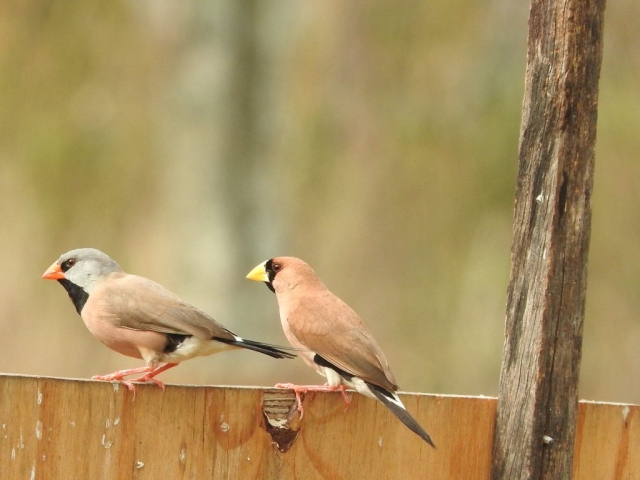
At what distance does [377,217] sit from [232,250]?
2.58 metres

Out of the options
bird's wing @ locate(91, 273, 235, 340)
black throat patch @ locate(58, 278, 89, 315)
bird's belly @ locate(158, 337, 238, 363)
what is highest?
black throat patch @ locate(58, 278, 89, 315)

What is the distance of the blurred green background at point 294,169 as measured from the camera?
380 inches

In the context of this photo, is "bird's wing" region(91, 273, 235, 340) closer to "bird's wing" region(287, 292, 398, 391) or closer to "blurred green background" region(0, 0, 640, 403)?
"bird's wing" region(287, 292, 398, 391)

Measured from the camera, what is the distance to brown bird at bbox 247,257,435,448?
3.76m

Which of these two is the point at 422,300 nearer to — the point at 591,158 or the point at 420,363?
the point at 420,363

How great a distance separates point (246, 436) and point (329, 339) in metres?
0.75

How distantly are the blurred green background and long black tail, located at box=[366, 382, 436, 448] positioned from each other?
5.30 meters

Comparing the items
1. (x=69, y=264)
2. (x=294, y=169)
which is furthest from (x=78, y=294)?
(x=294, y=169)

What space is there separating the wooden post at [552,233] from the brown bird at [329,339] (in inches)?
17.1

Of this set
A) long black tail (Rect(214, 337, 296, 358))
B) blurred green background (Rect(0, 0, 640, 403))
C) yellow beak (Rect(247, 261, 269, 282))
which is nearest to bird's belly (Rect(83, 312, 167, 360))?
long black tail (Rect(214, 337, 296, 358))

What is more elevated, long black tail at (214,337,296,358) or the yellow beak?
the yellow beak

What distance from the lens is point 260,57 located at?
9867 mm

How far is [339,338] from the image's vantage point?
4.13 meters

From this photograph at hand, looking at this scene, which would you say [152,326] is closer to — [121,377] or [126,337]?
[126,337]
